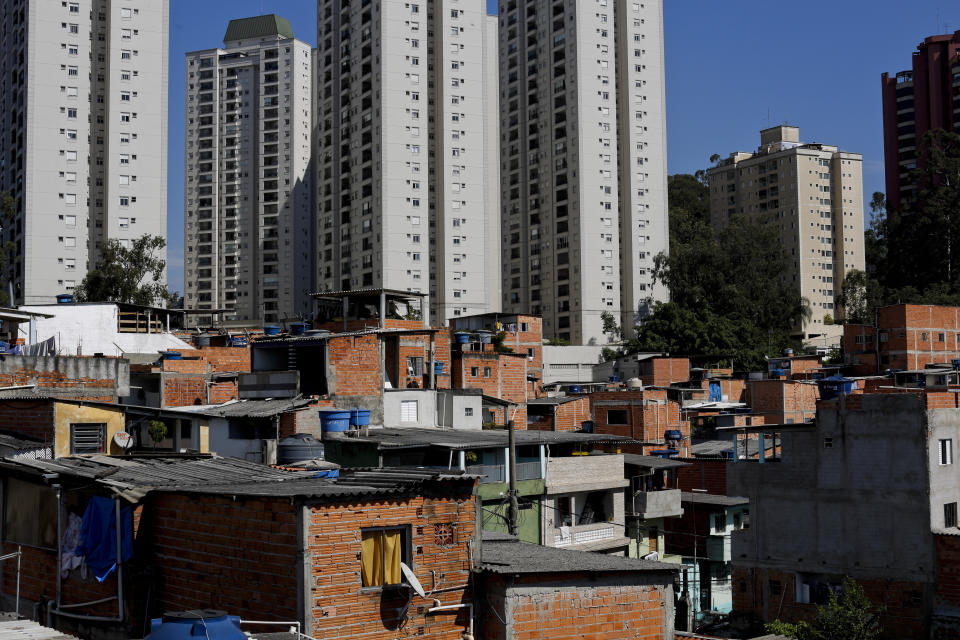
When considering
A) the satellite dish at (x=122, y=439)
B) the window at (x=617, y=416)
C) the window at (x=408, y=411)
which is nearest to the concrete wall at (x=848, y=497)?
the window at (x=408, y=411)

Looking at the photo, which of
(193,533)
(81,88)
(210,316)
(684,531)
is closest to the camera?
(193,533)

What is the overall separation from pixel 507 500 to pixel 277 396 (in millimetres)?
10692

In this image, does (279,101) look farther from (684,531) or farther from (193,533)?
(193,533)

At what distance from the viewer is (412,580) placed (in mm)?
17547

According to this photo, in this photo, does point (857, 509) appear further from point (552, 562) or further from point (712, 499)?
point (552, 562)

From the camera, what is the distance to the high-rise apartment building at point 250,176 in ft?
488

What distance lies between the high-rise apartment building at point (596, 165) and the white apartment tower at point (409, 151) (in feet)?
26.3

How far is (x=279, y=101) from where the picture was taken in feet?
501

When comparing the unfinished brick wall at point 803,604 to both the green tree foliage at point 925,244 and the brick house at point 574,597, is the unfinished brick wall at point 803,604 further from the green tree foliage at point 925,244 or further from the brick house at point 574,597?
the green tree foliage at point 925,244

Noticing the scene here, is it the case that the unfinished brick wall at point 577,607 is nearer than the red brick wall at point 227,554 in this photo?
No

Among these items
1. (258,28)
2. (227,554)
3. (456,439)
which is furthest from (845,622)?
(258,28)

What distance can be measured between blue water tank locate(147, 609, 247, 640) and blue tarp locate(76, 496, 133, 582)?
551 centimetres

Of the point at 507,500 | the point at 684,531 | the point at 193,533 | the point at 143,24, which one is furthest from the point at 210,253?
the point at 193,533

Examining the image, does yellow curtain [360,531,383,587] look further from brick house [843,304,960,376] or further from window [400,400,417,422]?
brick house [843,304,960,376]
